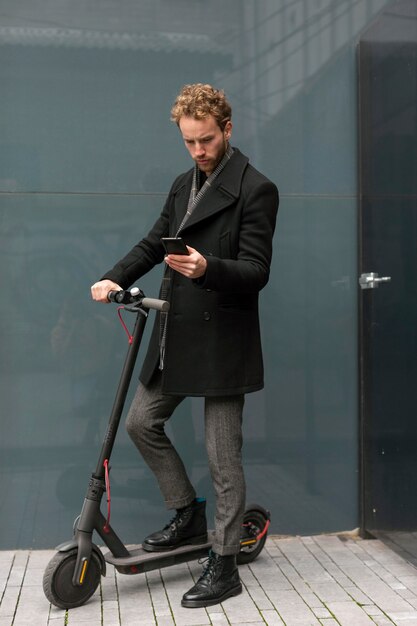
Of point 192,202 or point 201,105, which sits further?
point 192,202

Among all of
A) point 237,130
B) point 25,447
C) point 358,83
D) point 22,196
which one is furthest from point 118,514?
point 358,83

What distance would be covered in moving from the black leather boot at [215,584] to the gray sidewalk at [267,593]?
1.4 inches

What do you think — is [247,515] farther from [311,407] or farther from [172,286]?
[172,286]

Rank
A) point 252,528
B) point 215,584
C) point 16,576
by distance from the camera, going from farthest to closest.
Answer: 1. point 252,528
2. point 16,576
3. point 215,584

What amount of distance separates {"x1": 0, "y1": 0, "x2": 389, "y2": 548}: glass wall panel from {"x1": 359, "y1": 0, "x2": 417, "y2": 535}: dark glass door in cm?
12

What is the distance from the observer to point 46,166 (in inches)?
191

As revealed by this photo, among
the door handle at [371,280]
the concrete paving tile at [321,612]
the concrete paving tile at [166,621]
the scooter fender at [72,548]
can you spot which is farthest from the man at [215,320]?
the door handle at [371,280]

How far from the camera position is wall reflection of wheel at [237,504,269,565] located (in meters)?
4.54

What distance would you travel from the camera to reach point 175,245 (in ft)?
11.4

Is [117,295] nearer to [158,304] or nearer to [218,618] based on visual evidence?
[158,304]

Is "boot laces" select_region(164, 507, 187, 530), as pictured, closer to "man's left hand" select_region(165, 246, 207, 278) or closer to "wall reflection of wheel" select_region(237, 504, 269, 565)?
"wall reflection of wheel" select_region(237, 504, 269, 565)

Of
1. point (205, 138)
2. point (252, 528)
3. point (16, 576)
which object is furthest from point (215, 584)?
point (205, 138)

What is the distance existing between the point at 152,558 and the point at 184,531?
0.74 feet

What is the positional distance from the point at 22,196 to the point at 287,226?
1.41 metres
